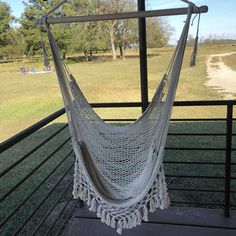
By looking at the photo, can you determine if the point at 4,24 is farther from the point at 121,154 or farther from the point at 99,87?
the point at 121,154

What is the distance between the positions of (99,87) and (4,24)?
802 centimetres

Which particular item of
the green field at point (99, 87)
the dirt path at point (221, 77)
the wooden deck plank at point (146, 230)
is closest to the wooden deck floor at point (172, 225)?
the wooden deck plank at point (146, 230)

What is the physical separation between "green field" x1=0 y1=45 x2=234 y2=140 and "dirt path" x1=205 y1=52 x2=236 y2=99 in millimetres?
225

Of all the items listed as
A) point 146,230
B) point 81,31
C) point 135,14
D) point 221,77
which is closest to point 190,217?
point 146,230

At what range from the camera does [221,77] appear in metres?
9.30

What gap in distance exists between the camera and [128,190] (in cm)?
129

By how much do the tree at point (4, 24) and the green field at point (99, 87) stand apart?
1.37 metres

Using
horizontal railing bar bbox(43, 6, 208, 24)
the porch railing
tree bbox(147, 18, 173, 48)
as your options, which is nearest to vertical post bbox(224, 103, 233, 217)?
the porch railing

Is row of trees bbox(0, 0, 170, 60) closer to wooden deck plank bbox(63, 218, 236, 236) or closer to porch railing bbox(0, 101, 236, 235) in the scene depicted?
porch railing bbox(0, 101, 236, 235)

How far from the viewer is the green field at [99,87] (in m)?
5.80

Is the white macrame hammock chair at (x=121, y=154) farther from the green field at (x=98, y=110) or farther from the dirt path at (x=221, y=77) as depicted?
the dirt path at (x=221, y=77)

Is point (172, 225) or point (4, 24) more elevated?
point (4, 24)

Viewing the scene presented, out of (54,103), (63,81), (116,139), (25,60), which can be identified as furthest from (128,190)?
(25,60)

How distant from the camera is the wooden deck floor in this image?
1504 millimetres
